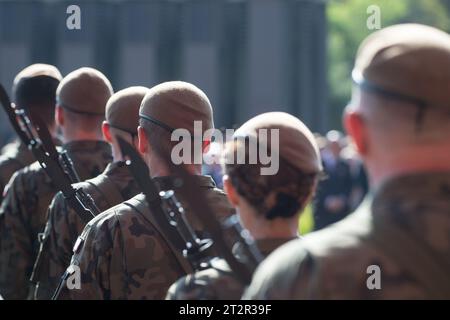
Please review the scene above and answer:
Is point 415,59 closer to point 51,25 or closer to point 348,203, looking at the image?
point 348,203

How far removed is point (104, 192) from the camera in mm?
5105

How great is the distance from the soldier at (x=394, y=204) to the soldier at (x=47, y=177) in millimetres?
3308

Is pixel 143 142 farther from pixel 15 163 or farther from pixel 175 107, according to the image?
pixel 15 163

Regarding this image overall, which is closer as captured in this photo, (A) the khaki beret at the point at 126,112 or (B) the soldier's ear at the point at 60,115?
(A) the khaki beret at the point at 126,112

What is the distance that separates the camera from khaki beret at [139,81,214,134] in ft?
14.8

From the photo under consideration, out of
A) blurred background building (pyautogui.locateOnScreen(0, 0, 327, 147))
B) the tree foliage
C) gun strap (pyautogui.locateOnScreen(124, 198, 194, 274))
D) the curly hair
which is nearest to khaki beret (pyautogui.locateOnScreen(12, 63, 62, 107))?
gun strap (pyautogui.locateOnScreen(124, 198, 194, 274))

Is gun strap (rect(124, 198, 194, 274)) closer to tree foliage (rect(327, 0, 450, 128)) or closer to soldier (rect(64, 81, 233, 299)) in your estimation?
soldier (rect(64, 81, 233, 299))

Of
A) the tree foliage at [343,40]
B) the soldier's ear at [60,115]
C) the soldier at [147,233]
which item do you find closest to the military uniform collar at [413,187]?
the soldier at [147,233]

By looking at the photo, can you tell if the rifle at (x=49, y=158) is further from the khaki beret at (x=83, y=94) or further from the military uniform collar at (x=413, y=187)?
the military uniform collar at (x=413, y=187)

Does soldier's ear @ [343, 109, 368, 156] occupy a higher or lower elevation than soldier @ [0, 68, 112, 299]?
higher

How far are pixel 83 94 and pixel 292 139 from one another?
274 cm

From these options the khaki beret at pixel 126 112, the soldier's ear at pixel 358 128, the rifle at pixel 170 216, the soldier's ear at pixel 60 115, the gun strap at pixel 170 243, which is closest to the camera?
the soldier's ear at pixel 358 128

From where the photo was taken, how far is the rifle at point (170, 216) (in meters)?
3.61

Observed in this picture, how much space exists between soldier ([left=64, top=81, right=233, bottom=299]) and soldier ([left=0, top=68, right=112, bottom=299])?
4.78 ft
